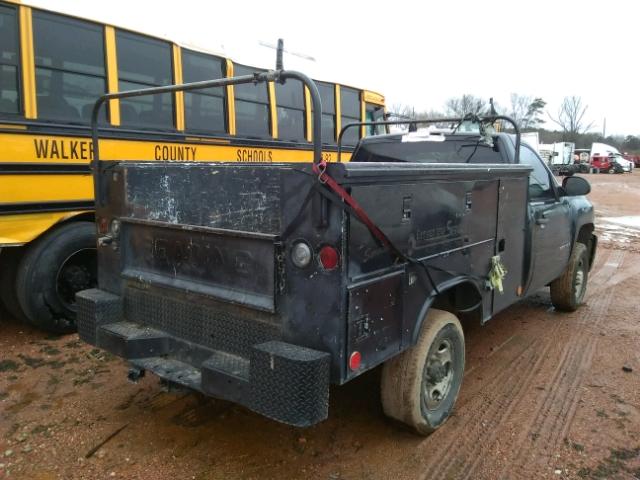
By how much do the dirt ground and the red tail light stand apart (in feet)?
4.09

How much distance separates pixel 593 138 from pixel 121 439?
84.6m

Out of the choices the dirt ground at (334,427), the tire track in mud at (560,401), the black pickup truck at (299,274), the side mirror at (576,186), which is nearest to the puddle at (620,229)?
the tire track in mud at (560,401)

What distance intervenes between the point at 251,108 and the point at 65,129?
2535 millimetres

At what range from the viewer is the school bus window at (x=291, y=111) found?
725cm

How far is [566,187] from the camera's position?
506cm

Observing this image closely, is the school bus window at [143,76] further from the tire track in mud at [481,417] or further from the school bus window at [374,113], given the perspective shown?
the tire track in mud at [481,417]

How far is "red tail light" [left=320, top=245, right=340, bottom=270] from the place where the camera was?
2422 mm

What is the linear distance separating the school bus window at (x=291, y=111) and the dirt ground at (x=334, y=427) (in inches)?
157

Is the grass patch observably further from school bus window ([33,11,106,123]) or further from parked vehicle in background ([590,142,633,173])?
parked vehicle in background ([590,142,633,173])

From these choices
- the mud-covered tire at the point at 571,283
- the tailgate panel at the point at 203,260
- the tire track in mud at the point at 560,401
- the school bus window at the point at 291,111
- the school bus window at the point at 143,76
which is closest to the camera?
the tailgate panel at the point at 203,260

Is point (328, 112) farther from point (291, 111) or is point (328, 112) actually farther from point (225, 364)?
point (225, 364)

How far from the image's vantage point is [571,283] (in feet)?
18.9

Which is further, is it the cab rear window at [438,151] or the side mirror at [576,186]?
the side mirror at [576,186]

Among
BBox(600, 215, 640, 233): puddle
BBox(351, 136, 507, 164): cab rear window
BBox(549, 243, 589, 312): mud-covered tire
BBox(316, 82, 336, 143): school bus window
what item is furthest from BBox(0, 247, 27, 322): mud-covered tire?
BBox(600, 215, 640, 233): puddle
